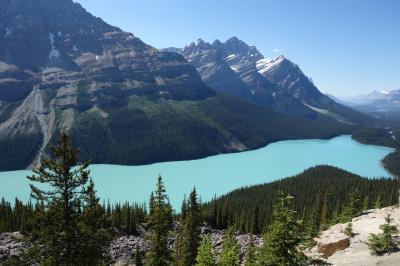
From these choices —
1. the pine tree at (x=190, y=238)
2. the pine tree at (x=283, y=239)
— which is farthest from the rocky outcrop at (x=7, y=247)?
the pine tree at (x=283, y=239)

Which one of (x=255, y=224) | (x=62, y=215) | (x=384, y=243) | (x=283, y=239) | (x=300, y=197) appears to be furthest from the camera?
(x=300, y=197)

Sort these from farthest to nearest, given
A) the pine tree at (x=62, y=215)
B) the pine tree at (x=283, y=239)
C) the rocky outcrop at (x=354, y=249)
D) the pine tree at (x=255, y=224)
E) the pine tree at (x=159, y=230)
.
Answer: the pine tree at (x=255, y=224) → the pine tree at (x=159, y=230) → the rocky outcrop at (x=354, y=249) → the pine tree at (x=283, y=239) → the pine tree at (x=62, y=215)

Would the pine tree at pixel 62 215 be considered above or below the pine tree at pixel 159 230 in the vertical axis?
above

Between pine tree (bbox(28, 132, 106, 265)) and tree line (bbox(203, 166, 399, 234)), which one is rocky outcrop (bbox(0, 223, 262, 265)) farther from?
pine tree (bbox(28, 132, 106, 265))

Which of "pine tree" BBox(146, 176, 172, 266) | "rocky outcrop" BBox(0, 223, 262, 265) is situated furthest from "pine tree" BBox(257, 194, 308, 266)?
"rocky outcrop" BBox(0, 223, 262, 265)

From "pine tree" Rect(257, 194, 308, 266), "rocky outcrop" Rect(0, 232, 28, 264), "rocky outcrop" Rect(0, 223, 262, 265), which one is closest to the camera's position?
"pine tree" Rect(257, 194, 308, 266)

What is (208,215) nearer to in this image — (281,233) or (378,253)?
(378,253)

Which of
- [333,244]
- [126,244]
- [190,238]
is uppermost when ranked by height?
[333,244]

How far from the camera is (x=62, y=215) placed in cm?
1989

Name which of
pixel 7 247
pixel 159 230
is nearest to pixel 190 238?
pixel 159 230

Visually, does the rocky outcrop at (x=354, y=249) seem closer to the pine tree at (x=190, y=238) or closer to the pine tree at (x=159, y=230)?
the pine tree at (x=159, y=230)

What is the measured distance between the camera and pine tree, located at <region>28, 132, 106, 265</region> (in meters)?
19.6

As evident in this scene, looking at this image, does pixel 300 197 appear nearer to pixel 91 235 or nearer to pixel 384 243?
pixel 384 243

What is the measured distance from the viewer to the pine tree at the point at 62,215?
19.6m
